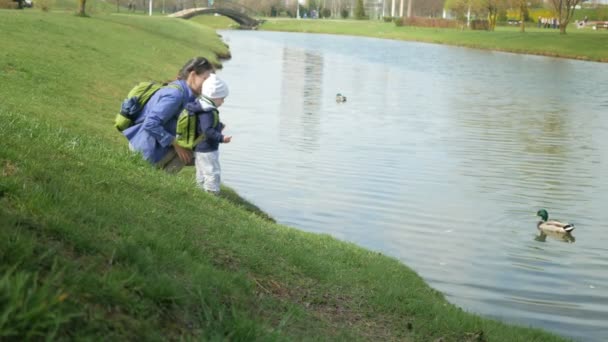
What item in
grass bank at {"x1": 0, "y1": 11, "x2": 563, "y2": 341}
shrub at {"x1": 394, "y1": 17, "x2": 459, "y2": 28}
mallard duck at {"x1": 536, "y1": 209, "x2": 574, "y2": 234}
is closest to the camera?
grass bank at {"x1": 0, "y1": 11, "x2": 563, "y2": 341}

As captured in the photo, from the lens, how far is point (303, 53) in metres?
59.4

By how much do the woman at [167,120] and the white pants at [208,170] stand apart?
0.59 ft

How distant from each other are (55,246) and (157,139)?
170 inches

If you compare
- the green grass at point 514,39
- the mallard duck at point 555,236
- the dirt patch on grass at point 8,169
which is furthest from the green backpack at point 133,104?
the green grass at point 514,39

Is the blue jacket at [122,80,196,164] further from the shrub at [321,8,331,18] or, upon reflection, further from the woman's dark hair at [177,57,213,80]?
the shrub at [321,8,331,18]

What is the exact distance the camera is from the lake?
10539 mm

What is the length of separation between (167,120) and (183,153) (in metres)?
0.38

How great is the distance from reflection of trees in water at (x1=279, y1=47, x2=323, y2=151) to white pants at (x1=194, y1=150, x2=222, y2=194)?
10.5 meters

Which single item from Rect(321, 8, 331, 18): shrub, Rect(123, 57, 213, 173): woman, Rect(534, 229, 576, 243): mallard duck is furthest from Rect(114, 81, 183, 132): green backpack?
Rect(321, 8, 331, 18): shrub

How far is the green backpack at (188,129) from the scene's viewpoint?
8852 millimetres

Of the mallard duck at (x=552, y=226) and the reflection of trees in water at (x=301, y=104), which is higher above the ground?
the reflection of trees in water at (x=301, y=104)

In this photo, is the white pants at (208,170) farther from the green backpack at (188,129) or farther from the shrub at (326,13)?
the shrub at (326,13)

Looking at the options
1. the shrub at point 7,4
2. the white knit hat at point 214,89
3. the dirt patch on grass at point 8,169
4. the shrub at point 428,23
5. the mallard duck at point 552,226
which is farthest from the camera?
the shrub at point 428,23

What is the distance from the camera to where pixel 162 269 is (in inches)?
206
